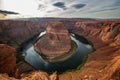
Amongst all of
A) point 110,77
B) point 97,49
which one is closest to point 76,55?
point 97,49

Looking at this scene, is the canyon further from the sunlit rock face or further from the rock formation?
the rock formation

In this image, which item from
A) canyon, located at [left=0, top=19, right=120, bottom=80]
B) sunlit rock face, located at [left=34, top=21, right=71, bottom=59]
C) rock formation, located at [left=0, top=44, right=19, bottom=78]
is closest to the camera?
rock formation, located at [left=0, top=44, right=19, bottom=78]

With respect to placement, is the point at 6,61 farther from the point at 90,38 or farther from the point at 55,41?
the point at 90,38

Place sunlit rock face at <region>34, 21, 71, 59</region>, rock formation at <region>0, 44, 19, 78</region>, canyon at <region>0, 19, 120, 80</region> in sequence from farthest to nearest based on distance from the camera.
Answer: sunlit rock face at <region>34, 21, 71, 59</region>, canyon at <region>0, 19, 120, 80</region>, rock formation at <region>0, 44, 19, 78</region>

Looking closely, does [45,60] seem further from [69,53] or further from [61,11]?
[61,11]

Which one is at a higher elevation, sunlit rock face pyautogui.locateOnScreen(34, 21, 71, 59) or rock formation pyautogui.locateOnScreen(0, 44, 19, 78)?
rock formation pyautogui.locateOnScreen(0, 44, 19, 78)

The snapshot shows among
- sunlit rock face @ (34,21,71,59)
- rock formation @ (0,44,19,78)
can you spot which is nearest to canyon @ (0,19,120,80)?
sunlit rock face @ (34,21,71,59)

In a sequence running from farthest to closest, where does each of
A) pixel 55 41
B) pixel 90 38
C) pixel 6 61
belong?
pixel 90 38, pixel 55 41, pixel 6 61

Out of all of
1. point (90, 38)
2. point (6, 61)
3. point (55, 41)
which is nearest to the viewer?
point (6, 61)

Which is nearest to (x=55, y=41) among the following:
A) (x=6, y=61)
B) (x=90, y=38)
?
(x=90, y=38)
